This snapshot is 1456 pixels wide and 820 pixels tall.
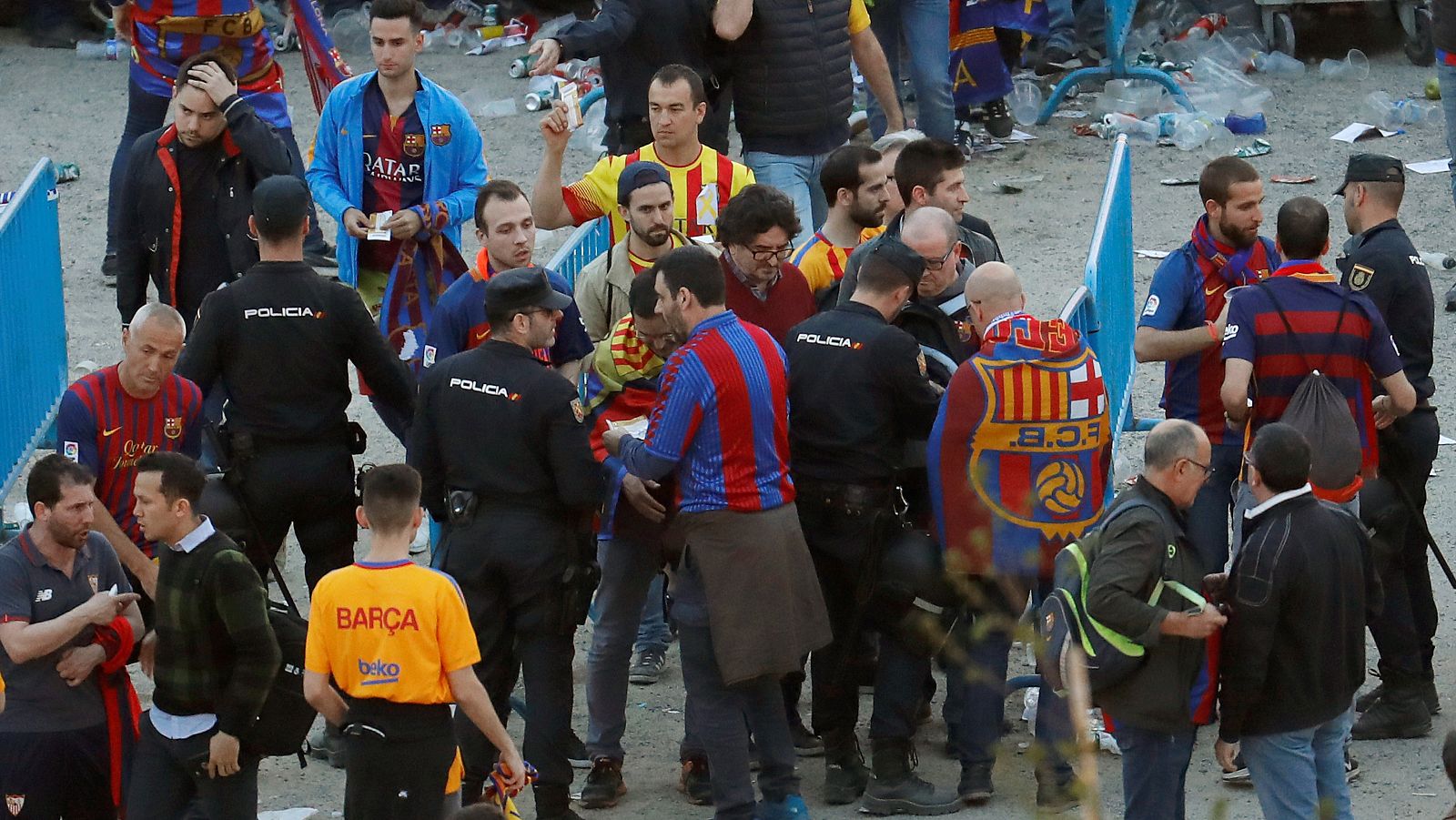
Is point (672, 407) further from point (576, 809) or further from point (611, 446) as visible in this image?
point (576, 809)

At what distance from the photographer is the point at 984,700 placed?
6.48 metres

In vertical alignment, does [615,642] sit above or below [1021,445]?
below

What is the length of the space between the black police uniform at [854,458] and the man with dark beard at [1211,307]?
123cm

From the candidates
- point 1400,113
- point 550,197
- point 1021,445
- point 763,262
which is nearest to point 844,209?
point 763,262

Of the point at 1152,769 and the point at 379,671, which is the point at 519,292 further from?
the point at 1152,769

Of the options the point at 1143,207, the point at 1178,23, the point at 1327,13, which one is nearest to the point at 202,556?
the point at 1143,207

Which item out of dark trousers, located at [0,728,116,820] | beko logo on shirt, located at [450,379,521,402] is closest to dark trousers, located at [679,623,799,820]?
beko logo on shirt, located at [450,379,521,402]

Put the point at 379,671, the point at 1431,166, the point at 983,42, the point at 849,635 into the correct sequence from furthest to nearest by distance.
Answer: the point at 983,42
the point at 1431,166
the point at 849,635
the point at 379,671

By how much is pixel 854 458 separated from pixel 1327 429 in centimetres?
156

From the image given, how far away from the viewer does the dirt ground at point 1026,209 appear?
677 cm

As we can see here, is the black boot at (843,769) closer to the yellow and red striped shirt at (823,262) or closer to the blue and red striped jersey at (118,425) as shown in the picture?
the yellow and red striped shirt at (823,262)

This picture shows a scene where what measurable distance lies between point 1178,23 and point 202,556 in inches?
424

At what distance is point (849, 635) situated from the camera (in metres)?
6.61

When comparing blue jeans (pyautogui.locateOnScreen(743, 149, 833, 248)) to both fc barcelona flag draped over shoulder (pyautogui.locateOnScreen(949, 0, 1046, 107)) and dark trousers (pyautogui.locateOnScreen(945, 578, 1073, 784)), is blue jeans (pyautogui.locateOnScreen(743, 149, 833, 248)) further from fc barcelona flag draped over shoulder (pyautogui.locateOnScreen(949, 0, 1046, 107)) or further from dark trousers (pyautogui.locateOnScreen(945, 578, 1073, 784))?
fc barcelona flag draped over shoulder (pyautogui.locateOnScreen(949, 0, 1046, 107))
